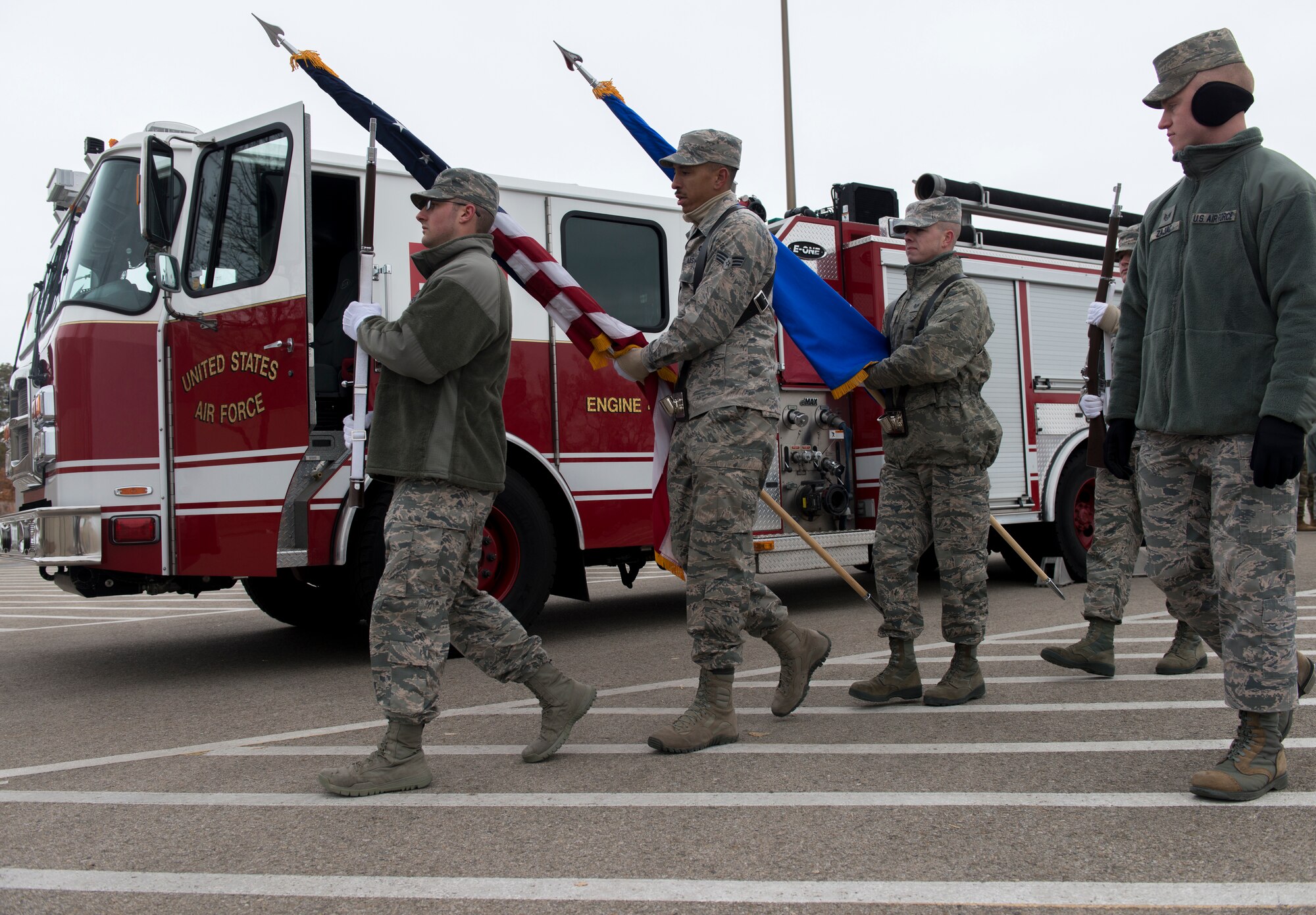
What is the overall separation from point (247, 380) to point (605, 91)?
2290mm

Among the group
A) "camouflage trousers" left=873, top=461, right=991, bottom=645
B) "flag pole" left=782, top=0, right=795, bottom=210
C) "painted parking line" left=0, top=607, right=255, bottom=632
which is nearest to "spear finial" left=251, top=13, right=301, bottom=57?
"camouflage trousers" left=873, top=461, right=991, bottom=645

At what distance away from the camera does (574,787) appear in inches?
128

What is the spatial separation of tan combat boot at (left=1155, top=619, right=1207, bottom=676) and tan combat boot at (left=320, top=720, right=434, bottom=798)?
10.5 ft

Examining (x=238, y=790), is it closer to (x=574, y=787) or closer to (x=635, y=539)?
(x=574, y=787)

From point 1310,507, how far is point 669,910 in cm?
2123

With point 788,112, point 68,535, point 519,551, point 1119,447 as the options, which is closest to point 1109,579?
point 1119,447

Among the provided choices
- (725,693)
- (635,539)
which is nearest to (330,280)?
(635,539)

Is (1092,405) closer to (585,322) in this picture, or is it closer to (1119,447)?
(1119,447)

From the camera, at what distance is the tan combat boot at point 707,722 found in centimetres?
362

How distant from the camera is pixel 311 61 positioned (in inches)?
191

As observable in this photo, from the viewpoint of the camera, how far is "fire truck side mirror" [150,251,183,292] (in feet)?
17.1

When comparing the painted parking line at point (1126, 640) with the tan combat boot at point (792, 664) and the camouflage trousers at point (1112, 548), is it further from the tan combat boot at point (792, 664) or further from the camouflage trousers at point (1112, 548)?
the tan combat boot at point (792, 664)

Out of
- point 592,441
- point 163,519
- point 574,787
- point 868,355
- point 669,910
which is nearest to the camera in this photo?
point 669,910

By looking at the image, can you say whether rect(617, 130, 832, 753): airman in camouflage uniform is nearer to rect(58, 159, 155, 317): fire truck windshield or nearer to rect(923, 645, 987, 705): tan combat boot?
rect(923, 645, 987, 705): tan combat boot
